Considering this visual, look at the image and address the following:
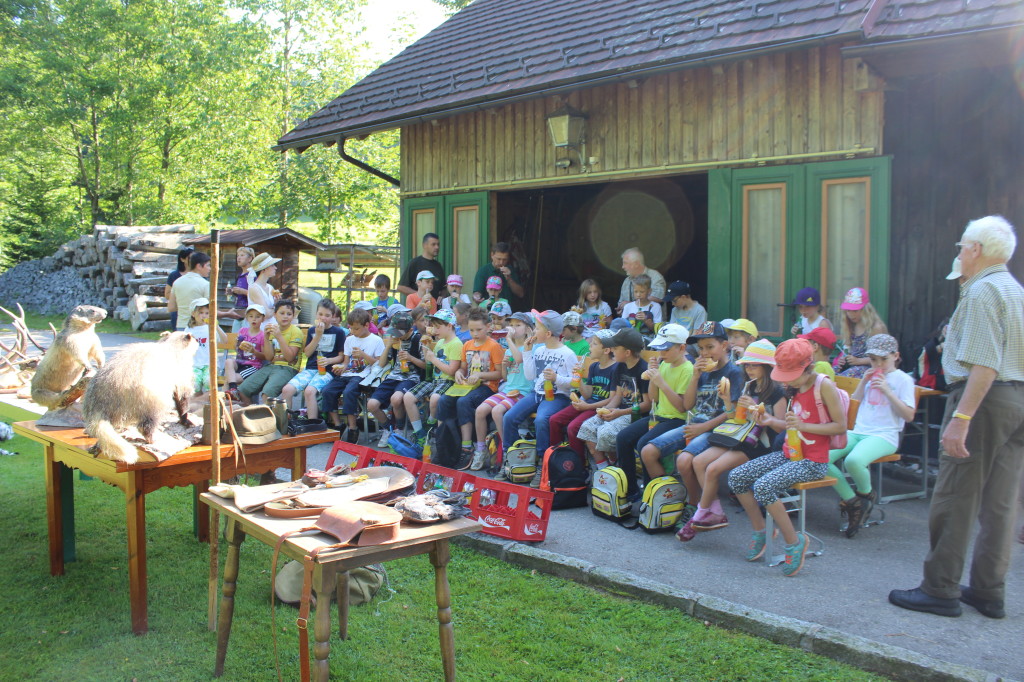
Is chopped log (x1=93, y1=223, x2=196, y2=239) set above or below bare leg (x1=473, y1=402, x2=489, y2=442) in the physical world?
above

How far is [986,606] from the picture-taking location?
415cm

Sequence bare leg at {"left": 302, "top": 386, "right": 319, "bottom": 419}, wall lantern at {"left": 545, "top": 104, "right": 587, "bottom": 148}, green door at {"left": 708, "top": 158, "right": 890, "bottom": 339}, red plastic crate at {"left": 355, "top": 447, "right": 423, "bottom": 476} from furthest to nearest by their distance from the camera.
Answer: wall lantern at {"left": 545, "top": 104, "right": 587, "bottom": 148}
bare leg at {"left": 302, "top": 386, "right": 319, "bottom": 419}
green door at {"left": 708, "top": 158, "right": 890, "bottom": 339}
red plastic crate at {"left": 355, "top": 447, "right": 423, "bottom": 476}

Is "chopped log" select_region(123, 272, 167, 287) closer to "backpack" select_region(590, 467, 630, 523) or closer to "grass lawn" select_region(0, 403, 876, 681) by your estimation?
"grass lawn" select_region(0, 403, 876, 681)

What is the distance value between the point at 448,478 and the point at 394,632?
159cm

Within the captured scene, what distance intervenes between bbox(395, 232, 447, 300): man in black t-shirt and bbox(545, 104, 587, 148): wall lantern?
237 cm

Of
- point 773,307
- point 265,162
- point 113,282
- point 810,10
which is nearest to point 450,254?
point 773,307

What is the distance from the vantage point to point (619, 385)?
6.46m

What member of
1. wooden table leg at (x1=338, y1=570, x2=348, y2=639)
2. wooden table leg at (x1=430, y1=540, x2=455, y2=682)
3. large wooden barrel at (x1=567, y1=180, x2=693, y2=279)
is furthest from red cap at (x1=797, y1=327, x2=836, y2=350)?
large wooden barrel at (x1=567, y1=180, x2=693, y2=279)

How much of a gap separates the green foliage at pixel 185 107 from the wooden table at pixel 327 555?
20.0 meters

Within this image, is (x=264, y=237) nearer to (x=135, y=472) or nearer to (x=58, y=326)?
(x=58, y=326)

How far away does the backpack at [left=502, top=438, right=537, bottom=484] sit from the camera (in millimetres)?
6699

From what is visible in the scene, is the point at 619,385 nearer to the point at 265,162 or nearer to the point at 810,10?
the point at 810,10

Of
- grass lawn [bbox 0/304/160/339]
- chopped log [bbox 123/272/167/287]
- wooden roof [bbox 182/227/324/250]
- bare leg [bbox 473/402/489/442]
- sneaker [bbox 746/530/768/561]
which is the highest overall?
wooden roof [bbox 182/227/324/250]

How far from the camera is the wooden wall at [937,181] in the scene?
753cm
